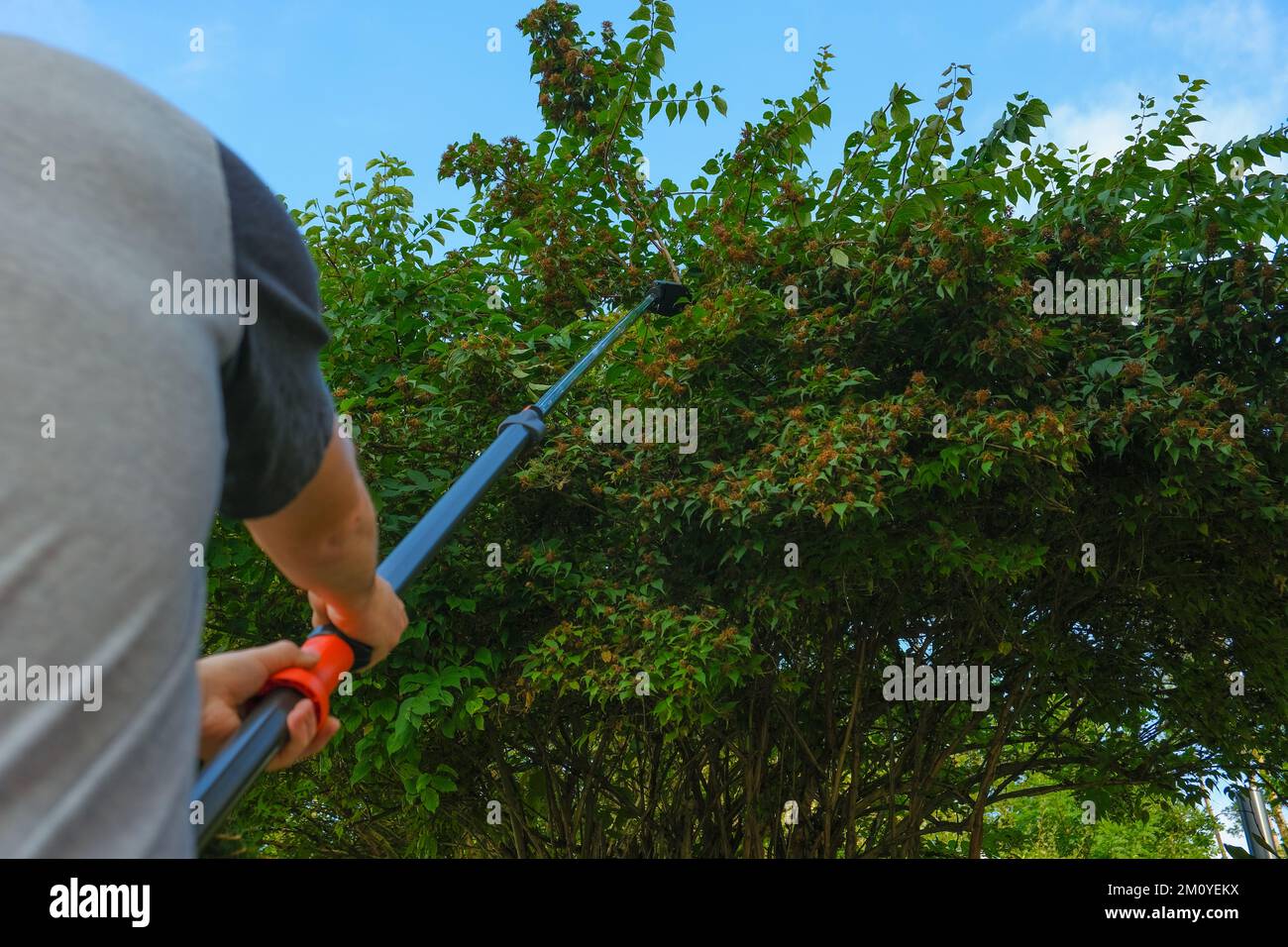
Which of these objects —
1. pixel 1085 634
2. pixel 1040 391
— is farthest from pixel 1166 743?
pixel 1040 391

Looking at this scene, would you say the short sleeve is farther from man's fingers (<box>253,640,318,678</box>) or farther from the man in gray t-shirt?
man's fingers (<box>253,640,318,678</box>)

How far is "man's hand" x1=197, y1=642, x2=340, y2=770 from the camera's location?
3.24 feet

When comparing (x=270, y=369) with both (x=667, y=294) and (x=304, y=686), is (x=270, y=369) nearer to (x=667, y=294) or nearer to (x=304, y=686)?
(x=304, y=686)

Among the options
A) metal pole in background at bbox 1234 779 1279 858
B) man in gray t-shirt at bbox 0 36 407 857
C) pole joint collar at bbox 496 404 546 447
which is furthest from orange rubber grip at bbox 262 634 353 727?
metal pole in background at bbox 1234 779 1279 858

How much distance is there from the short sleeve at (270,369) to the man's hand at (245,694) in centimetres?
20

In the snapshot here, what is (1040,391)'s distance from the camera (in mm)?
6160

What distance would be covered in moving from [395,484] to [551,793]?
10.3 feet

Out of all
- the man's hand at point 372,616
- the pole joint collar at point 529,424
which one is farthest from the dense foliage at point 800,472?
the man's hand at point 372,616

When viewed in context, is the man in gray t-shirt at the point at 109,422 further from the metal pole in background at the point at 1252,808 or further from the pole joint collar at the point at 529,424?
the metal pole in background at the point at 1252,808

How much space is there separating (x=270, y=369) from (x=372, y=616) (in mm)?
403

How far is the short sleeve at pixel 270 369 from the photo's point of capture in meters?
0.75

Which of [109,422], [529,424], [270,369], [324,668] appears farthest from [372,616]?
[529,424]
